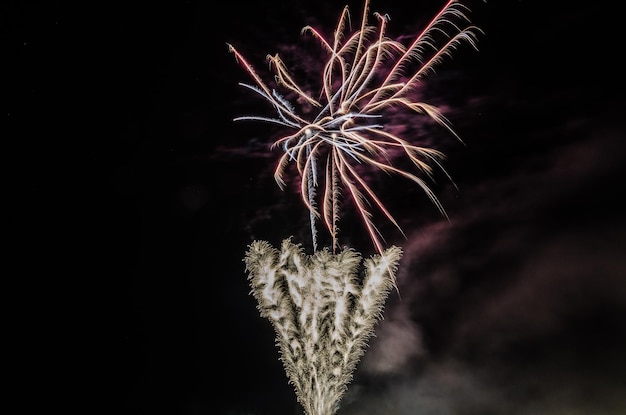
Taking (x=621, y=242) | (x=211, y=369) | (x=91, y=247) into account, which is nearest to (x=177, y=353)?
(x=211, y=369)

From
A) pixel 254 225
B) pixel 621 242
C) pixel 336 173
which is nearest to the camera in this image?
pixel 621 242

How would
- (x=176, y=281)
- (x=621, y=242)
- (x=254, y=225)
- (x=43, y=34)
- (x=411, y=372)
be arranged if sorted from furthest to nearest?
(x=176, y=281) < (x=254, y=225) < (x=43, y=34) < (x=411, y=372) < (x=621, y=242)

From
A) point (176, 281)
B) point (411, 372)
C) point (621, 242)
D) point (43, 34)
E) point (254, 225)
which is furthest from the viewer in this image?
point (176, 281)

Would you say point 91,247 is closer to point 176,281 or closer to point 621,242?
point 176,281

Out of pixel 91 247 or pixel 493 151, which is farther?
pixel 91 247

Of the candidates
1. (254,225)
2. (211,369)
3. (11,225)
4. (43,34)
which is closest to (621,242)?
(254,225)

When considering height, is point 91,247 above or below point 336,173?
above

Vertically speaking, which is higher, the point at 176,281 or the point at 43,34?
the point at 43,34

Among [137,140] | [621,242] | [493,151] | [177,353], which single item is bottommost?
[621,242]

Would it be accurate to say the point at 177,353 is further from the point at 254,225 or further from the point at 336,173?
the point at 336,173
